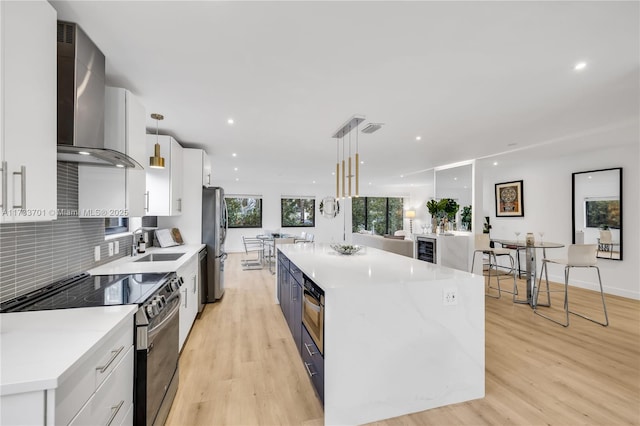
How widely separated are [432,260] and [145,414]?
5.52 m

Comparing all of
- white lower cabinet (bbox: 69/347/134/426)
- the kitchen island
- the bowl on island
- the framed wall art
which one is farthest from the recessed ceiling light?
the framed wall art

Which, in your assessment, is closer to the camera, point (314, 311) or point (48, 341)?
point (48, 341)

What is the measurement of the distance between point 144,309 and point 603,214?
6.58 metres

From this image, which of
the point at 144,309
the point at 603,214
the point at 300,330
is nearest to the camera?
the point at 144,309

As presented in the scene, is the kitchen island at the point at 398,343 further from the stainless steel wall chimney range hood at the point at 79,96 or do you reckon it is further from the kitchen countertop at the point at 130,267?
the stainless steel wall chimney range hood at the point at 79,96

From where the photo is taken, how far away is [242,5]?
4.91 feet

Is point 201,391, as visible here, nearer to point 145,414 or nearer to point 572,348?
point 145,414

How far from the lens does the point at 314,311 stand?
85.7 inches

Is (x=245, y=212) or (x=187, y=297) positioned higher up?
(x=245, y=212)

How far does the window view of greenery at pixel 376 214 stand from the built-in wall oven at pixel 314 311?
8.93 m

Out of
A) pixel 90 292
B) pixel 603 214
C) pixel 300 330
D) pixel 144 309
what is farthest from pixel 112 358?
pixel 603 214

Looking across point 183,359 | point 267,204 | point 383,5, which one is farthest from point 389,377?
point 267,204

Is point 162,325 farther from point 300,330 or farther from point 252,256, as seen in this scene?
point 252,256

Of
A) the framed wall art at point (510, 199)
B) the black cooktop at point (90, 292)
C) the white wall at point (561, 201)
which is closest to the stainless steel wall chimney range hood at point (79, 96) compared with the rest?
the black cooktop at point (90, 292)
